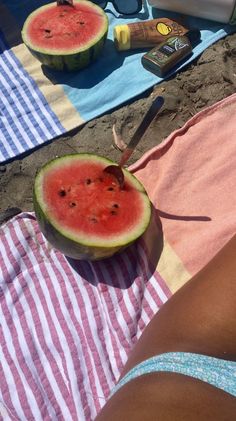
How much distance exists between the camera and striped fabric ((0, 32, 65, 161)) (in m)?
2.07

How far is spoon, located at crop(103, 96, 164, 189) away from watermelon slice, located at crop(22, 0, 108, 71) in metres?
0.66

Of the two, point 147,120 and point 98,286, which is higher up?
point 147,120

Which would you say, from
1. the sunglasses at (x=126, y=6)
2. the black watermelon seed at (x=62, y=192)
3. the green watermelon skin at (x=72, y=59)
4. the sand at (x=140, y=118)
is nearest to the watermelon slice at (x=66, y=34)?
the green watermelon skin at (x=72, y=59)

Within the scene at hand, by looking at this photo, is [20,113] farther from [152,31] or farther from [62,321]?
[62,321]

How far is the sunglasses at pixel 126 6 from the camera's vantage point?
2.43 meters

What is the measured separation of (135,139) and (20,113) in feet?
2.39

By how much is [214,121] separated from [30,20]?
3.23 ft

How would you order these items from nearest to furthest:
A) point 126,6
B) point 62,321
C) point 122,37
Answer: point 62,321, point 122,37, point 126,6

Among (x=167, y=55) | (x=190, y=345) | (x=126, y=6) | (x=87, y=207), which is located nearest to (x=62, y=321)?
(x=87, y=207)

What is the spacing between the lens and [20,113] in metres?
2.17

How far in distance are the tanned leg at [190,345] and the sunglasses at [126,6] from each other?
5.08ft

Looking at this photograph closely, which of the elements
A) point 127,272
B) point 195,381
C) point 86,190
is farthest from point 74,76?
point 195,381

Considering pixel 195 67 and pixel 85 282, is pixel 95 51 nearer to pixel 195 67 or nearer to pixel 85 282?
pixel 195 67

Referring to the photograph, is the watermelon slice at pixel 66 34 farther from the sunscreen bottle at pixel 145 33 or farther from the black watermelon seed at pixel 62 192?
the black watermelon seed at pixel 62 192
